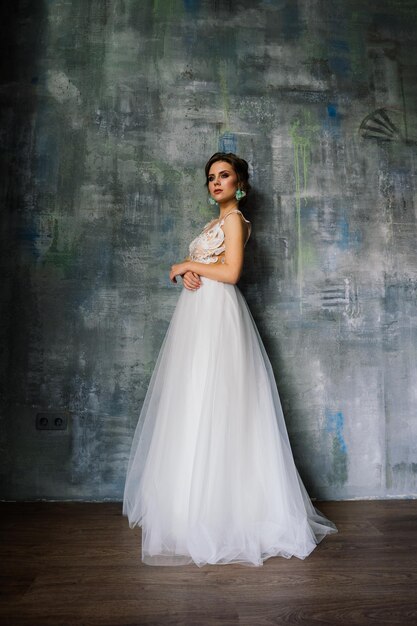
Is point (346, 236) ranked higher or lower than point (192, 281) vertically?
higher

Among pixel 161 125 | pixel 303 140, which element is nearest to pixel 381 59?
pixel 303 140

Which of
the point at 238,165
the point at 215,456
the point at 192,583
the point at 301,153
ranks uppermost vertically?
the point at 301,153

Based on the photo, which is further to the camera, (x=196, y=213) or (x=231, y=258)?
(x=196, y=213)

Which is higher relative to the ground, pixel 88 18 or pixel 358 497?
pixel 88 18

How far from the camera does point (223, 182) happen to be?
2301mm

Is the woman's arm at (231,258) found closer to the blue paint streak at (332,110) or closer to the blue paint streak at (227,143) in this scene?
the blue paint streak at (227,143)

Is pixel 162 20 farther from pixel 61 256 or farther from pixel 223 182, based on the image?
pixel 61 256

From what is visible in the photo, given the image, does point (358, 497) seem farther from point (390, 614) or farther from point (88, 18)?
point (88, 18)

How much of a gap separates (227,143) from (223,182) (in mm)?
565

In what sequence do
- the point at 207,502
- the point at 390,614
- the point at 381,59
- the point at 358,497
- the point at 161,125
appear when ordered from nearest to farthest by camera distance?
the point at 390,614, the point at 207,502, the point at 358,497, the point at 161,125, the point at 381,59

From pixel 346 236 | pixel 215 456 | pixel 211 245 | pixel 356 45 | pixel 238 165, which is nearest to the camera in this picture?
pixel 215 456

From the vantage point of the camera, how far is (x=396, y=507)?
2383 millimetres

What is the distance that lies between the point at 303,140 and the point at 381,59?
0.82 metres

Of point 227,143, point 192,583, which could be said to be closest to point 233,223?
point 227,143
